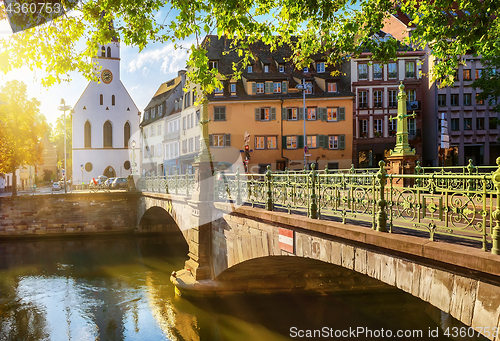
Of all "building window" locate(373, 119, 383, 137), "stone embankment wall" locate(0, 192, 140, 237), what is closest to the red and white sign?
"stone embankment wall" locate(0, 192, 140, 237)

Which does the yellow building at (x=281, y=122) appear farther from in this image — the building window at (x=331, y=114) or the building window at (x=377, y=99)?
the building window at (x=377, y=99)

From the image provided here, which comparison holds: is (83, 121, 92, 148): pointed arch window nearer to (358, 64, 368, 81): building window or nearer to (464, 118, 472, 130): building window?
(358, 64, 368, 81): building window

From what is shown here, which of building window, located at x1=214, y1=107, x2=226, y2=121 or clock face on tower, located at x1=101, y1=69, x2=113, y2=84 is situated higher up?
clock face on tower, located at x1=101, y1=69, x2=113, y2=84

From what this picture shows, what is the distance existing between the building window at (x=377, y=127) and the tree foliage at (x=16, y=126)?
94.3 ft

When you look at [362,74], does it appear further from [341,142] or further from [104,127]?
[104,127]

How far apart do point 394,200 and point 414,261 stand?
1.00 meters

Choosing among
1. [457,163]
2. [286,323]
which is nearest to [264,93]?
[457,163]

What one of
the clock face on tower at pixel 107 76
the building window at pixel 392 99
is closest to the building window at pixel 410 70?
the building window at pixel 392 99

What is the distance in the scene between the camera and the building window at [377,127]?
122 ft

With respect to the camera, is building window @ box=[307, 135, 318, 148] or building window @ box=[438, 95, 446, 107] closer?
building window @ box=[307, 135, 318, 148]

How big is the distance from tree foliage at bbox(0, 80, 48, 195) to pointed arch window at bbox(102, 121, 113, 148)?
17.8 m

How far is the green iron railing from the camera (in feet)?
14.9

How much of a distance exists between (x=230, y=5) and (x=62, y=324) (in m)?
11.2

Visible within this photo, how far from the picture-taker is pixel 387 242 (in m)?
5.52
